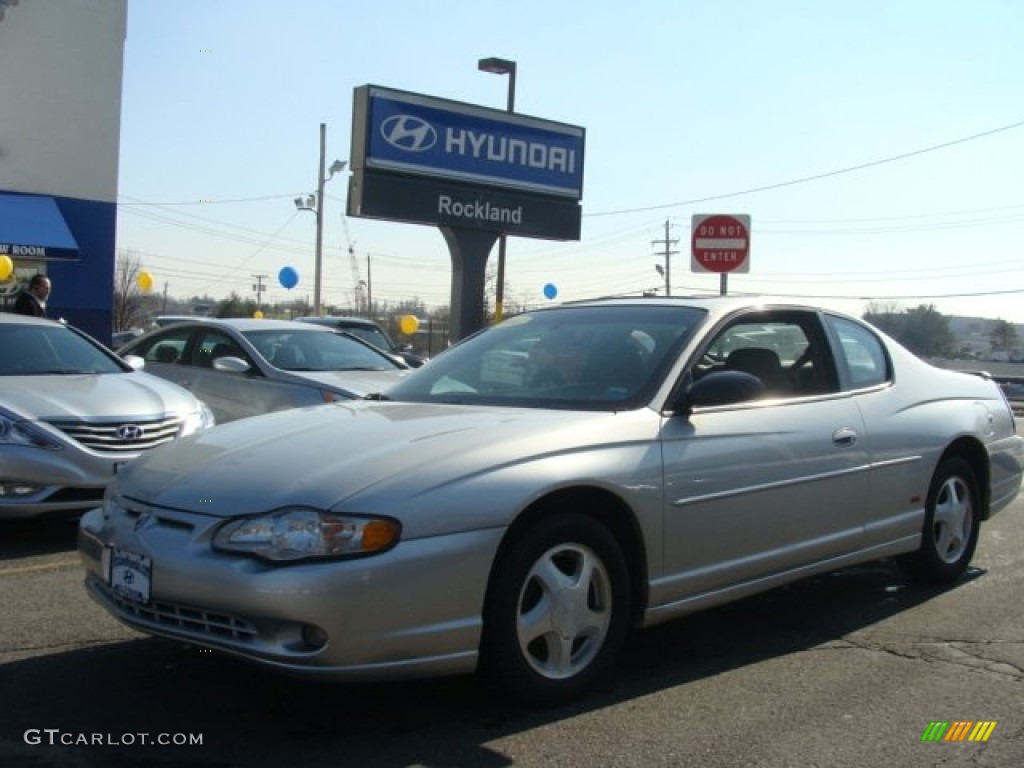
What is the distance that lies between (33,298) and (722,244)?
8.02 metres

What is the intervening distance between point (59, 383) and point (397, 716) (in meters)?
4.42

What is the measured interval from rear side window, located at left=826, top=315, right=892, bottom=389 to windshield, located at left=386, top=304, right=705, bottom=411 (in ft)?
3.42

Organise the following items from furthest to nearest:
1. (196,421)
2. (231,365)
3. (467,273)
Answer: (467,273) → (231,365) → (196,421)

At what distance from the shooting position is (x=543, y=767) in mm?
3299

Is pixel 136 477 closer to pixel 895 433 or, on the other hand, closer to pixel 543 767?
pixel 543 767

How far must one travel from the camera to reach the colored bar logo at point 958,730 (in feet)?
12.1

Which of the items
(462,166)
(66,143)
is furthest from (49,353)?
(66,143)

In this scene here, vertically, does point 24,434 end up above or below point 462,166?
below

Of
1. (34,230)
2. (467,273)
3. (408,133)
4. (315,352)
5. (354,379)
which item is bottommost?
(354,379)

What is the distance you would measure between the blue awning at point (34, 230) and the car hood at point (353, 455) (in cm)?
1511

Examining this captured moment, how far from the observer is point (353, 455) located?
3660 mm

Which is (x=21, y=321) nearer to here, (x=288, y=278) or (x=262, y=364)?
(x=262, y=364)

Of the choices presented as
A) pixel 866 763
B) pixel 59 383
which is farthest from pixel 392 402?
pixel 59 383

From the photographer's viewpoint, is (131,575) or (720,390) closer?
(131,575)
